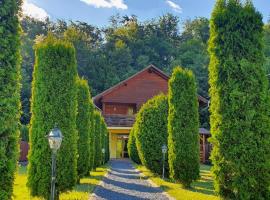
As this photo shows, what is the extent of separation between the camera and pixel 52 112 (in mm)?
10234

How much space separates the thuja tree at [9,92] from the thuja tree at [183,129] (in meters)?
8.74

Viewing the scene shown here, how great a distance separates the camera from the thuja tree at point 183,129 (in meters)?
14.3

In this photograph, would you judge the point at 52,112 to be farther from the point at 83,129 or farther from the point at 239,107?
the point at 83,129

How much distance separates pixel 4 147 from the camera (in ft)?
20.5

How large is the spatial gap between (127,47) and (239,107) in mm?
57207

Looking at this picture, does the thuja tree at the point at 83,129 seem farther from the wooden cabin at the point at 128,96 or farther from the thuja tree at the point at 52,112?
the wooden cabin at the point at 128,96

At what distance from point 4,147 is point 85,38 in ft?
208

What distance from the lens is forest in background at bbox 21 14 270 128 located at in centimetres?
5569

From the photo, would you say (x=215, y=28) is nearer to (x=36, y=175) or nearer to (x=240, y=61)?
(x=240, y=61)

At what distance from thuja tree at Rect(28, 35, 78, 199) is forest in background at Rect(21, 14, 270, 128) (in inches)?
1399

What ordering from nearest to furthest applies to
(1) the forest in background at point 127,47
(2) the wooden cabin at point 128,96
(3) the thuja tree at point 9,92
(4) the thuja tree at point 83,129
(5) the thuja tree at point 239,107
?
(3) the thuja tree at point 9,92 < (5) the thuja tree at point 239,107 < (4) the thuja tree at point 83,129 < (2) the wooden cabin at point 128,96 < (1) the forest in background at point 127,47

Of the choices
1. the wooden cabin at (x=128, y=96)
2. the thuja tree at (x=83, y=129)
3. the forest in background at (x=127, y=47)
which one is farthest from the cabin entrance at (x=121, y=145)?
the thuja tree at (x=83, y=129)

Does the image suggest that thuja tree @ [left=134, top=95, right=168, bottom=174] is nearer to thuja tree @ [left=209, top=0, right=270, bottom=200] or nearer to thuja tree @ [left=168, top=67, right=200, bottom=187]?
thuja tree @ [left=168, top=67, right=200, bottom=187]

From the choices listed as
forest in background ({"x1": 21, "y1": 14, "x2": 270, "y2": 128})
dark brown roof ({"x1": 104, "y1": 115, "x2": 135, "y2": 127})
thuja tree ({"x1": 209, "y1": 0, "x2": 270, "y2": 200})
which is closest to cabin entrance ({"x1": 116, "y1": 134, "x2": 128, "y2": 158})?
dark brown roof ({"x1": 104, "y1": 115, "x2": 135, "y2": 127})
